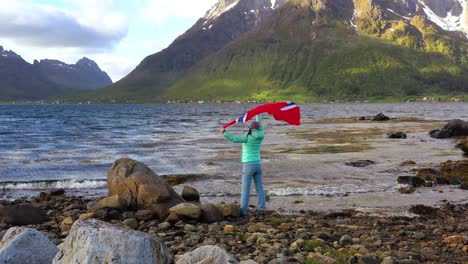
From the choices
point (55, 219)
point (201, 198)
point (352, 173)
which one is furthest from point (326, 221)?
point (352, 173)

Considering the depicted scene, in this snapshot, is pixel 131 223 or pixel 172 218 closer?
pixel 131 223

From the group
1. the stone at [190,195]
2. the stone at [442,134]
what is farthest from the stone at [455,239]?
the stone at [442,134]

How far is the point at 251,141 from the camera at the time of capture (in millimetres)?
16328

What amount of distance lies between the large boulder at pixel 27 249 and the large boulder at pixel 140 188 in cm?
750

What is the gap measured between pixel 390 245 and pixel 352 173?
1537cm

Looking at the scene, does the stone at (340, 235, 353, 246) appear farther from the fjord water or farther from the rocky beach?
the fjord water

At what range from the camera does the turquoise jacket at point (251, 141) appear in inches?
632

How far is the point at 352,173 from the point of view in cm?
2739

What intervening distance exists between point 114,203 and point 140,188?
3.73 feet

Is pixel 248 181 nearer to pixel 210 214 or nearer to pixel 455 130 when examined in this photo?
pixel 210 214

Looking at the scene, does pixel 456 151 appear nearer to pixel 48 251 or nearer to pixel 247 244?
pixel 247 244

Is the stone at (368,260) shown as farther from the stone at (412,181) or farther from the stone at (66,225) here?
the stone at (412,181)

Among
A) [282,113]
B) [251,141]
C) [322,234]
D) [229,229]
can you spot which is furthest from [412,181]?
[229,229]

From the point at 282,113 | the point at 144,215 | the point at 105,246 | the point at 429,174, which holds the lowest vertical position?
the point at 429,174
